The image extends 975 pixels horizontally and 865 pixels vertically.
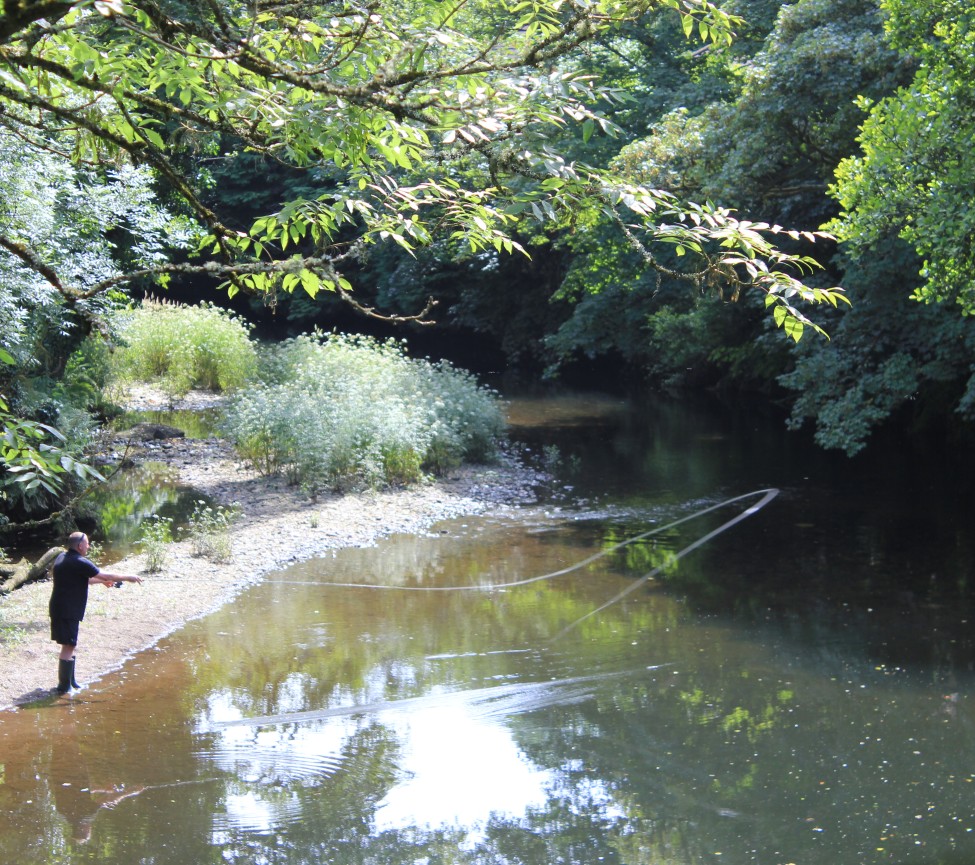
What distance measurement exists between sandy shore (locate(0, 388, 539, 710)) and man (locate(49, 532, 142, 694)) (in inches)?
10.0

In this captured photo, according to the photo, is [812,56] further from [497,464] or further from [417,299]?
[417,299]

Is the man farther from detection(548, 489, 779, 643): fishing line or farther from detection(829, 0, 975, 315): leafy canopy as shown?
detection(829, 0, 975, 315): leafy canopy

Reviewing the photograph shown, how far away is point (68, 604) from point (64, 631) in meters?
0.20

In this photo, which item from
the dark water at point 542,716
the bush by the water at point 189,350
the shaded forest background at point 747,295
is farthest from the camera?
the bush by the water at point 189,350

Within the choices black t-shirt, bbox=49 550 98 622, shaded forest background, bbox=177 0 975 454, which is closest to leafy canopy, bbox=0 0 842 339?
shaded forest background, bbox=177 0 975 454

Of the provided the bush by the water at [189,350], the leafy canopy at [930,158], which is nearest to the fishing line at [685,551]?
the leafy canopy at [930,158]

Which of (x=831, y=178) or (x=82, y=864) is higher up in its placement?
(x=831, y=178)

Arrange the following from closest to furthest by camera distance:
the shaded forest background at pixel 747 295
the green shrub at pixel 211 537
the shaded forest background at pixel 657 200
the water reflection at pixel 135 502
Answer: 1. the shaded forest background at pixel 657 200
2. the green shrub at pixel 211 537
3. the water reflection at pixel 135 502
4. the shaded forest background at pixel 747 295

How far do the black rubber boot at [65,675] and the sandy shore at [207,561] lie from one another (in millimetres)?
117

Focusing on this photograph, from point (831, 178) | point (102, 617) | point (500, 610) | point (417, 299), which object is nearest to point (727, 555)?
point (500, 610)

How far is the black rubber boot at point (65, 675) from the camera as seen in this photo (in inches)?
320

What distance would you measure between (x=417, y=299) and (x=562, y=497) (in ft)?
77.9

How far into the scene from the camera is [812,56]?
16672 mm

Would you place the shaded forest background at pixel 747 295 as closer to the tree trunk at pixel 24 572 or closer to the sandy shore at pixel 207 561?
the sandy shore at pixel 207 561
